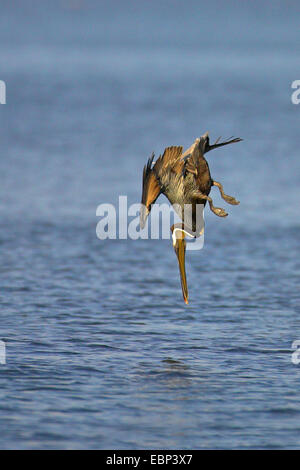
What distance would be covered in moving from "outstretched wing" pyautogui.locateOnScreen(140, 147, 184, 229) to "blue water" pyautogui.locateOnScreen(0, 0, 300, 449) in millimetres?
1884

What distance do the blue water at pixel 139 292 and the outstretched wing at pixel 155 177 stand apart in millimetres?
1884

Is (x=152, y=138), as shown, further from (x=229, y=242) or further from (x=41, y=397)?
(x=41, y=397)

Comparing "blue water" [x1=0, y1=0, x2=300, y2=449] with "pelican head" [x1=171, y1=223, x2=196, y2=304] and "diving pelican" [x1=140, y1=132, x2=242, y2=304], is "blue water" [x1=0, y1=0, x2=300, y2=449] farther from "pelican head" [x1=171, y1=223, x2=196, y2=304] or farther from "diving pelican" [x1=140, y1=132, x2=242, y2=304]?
"diving pelican" [x1=140, y1=132, x2=242, y2=304]

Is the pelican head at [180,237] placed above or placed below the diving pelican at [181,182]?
below

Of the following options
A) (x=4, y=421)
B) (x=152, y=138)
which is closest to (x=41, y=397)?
(x=4, y=421)

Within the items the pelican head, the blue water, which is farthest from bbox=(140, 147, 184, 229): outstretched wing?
the blue water

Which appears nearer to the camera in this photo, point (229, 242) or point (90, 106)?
point (229, 242)

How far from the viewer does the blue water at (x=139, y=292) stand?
1079 cm

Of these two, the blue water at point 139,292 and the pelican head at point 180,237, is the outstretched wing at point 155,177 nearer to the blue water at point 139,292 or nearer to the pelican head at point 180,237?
the pelican head at point 180,237

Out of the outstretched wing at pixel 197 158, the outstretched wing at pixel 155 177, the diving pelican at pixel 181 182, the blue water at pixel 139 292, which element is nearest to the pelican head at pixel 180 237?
the diving pelican at pixel 181 182

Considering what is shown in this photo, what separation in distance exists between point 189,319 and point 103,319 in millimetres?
1138

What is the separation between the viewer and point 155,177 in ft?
38.7
